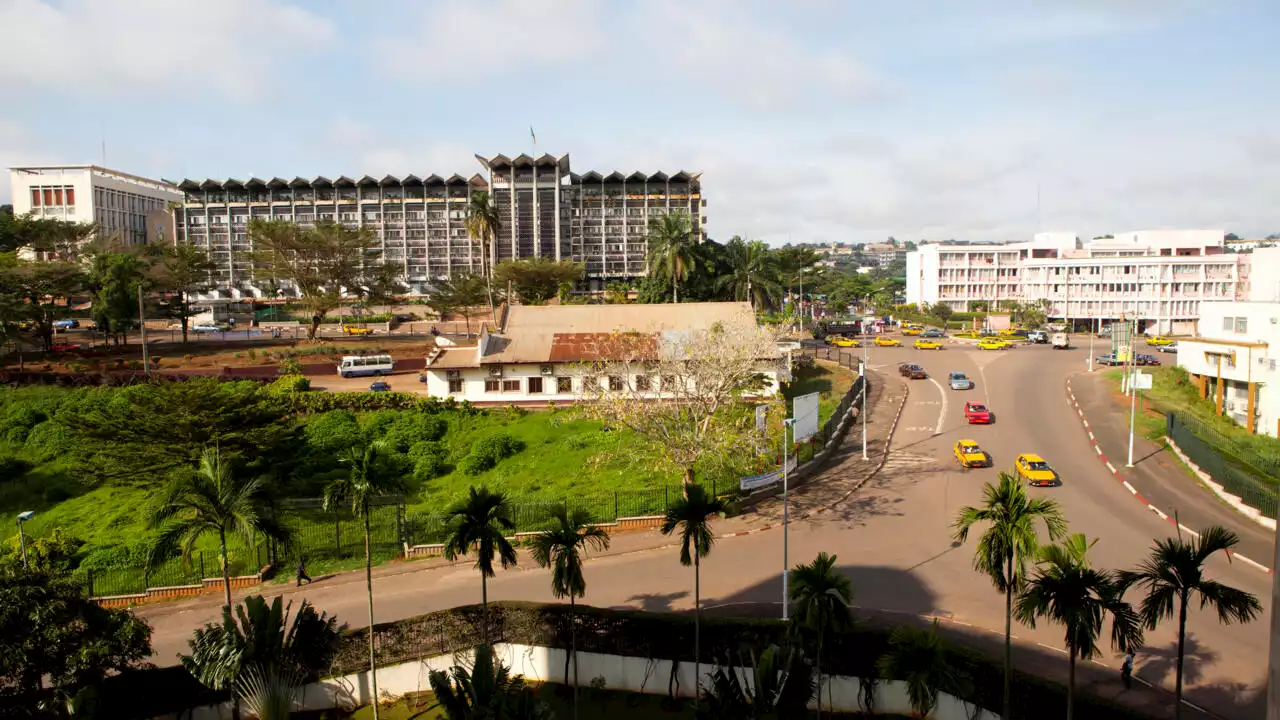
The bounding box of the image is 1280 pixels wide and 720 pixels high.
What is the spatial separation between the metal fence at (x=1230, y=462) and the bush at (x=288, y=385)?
46077 mm

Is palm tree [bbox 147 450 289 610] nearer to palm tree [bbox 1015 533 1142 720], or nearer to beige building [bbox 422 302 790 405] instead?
palm tree [bbox 1015 533 1142 720]

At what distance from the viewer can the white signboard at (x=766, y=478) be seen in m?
29.9

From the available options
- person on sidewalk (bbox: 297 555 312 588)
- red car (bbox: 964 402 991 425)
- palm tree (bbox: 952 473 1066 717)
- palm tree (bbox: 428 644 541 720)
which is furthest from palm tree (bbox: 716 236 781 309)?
palm tree (bbox: 428 644 541 720)

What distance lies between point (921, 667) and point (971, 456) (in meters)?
23.3

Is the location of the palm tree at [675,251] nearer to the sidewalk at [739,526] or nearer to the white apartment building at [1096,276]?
the sidewalk at [739,526]

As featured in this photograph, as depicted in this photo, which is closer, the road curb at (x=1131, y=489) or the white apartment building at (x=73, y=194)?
the road curb at (x=1131, y=489)

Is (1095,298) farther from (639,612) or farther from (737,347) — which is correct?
(639,612)

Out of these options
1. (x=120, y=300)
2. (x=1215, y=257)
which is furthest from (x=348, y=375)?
(x=1215, y=257)

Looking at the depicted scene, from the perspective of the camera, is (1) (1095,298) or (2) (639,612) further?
(1) (1095,298)

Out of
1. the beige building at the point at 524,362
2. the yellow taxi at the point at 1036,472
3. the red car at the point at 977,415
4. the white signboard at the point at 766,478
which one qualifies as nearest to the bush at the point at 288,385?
the beige building at the point at 524,362

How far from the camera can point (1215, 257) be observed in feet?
346

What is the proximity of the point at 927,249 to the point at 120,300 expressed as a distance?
113 meters

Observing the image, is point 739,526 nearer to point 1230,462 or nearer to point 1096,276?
point 1230,462

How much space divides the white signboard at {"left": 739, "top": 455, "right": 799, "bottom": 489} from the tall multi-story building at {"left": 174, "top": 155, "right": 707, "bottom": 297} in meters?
101
